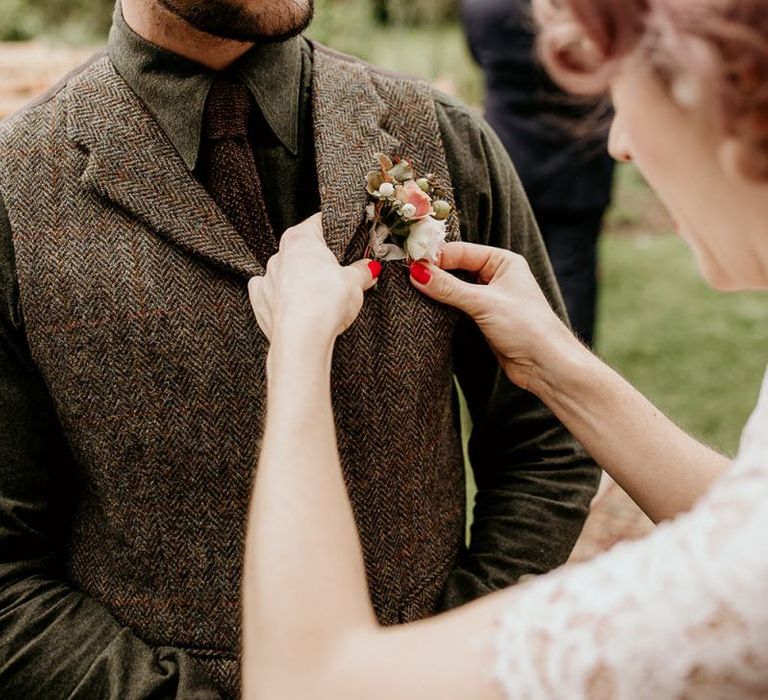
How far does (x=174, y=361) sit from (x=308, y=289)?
0.86 feet

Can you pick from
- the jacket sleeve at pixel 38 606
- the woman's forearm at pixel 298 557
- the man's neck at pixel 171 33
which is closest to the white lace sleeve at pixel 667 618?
the woman's forearm at pixel 298 557

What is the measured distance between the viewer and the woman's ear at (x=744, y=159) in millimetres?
987

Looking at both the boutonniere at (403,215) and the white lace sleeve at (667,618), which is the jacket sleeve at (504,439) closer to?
the boutonniere at (403,215)

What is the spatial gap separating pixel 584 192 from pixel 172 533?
3248mm

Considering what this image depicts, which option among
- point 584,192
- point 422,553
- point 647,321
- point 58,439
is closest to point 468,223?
point 422,553

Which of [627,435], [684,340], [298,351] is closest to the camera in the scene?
[298,351]

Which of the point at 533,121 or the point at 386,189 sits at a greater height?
the point at 386,189

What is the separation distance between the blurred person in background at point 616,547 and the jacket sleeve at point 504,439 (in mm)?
382

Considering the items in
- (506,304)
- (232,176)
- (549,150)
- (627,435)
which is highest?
(232,176)

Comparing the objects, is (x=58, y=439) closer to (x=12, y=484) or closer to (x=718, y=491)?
(x=12, y=484)

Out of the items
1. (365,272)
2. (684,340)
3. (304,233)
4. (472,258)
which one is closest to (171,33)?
(304,233)

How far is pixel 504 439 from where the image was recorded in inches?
70.9

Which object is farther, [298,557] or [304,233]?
[304,233]

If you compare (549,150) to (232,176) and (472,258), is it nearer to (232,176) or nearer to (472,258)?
(472,258)
